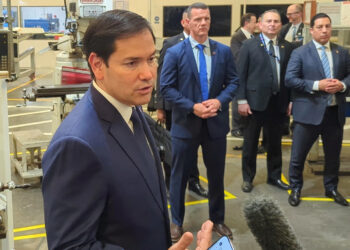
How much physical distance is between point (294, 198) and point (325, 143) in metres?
0.62

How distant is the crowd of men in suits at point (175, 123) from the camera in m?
1.10

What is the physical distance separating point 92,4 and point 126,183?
3.22 m

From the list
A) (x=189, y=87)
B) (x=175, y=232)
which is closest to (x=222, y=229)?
(x=175, y=232)

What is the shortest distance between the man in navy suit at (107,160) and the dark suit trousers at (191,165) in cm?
208

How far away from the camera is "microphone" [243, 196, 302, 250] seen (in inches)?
39.1

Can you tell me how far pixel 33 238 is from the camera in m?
3.57

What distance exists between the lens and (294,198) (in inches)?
165

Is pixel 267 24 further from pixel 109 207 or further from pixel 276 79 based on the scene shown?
pixel 109 207

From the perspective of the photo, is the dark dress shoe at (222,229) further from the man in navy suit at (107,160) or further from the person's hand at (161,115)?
the man in navy suit at (107,160)

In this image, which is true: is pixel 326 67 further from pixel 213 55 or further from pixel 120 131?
pixel 120 131

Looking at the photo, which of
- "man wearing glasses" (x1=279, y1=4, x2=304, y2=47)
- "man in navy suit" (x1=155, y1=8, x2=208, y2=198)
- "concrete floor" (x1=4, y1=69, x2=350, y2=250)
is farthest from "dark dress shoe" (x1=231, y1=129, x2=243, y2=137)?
"man in navy suit" (x1=155, y1=8, x2=208, y2=198)

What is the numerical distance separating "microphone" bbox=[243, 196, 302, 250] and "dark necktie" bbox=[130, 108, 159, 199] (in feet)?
0.96

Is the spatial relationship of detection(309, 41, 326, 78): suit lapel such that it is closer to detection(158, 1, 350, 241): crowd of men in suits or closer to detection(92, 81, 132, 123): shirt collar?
detection(158, 1, 350, 241): crowd of men in suits

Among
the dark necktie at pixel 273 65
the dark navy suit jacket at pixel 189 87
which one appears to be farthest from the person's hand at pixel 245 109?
the dark navy suit jacket at pixel 189 87
